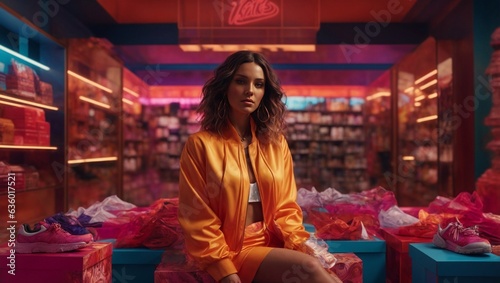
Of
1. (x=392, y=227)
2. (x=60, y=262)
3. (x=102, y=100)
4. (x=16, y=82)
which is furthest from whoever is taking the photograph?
(x=102, y=100)

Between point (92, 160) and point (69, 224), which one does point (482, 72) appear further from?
point (92, 160)

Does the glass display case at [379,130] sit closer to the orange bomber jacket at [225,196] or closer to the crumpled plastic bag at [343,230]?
the crumpled plastic bag at [343,230]

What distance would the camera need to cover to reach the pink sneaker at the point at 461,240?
2648 mm

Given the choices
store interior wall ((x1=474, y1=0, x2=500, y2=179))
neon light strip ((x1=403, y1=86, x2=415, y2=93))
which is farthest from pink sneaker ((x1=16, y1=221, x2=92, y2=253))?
neon light strip ((x1=403, y1=86, x2=415, y2=93))

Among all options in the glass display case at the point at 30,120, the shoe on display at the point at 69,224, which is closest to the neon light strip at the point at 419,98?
the glass display case at the point at 30,120

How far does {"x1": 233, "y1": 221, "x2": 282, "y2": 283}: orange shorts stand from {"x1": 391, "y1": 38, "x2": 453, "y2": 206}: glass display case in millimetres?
4332

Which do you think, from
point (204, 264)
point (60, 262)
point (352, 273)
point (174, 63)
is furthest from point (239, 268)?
point (174, 63)

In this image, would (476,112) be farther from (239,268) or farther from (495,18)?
(239,268)

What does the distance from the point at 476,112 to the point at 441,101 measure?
2.48ft

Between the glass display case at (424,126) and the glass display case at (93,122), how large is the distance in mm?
3920

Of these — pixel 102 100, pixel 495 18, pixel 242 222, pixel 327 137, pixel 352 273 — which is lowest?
pixel 352 273

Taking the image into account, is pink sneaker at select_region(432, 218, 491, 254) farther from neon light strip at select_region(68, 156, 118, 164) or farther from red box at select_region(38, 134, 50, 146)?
neon light strip at select_region(68, 156, 118, 164)

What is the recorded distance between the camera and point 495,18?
5531 millimetres

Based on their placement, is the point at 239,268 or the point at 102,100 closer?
the point at 239,268
